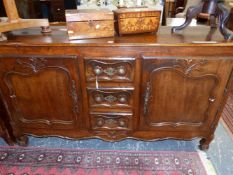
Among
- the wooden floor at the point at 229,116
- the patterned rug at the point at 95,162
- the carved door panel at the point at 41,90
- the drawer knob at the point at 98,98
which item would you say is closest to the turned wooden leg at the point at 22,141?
the patterned rug at the point at 95,162

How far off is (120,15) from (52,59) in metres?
0.46

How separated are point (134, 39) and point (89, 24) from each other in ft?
0.88

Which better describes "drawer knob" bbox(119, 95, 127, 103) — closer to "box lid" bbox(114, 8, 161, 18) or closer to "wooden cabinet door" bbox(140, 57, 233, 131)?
"wooden cabinet door" bbox(140, 57, 233, 131)

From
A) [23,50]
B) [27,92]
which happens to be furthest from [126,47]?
[27,92]

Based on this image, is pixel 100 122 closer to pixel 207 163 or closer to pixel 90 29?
pixel 90 29

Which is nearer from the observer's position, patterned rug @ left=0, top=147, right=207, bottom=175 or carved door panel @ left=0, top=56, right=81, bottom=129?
carved door panel @ left=0, top=56, right=81, bottom=129

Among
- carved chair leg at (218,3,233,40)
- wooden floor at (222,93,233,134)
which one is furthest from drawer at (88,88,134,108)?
wooden floor at (222,93,233,134)

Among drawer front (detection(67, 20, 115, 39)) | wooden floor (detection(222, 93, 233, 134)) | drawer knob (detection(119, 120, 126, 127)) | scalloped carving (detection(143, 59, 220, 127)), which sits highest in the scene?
drawer front (detection(67, 20, 115, 39))

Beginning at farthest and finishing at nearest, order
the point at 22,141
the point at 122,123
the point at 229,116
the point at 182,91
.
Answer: the point at 229,116, the point at 22,141, the point at 122,123, the point at 182,91

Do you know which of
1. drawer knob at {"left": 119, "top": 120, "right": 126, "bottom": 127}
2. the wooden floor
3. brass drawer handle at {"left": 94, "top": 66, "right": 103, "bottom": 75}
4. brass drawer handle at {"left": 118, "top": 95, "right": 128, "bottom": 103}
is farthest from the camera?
the wooden floor

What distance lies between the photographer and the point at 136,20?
106 centimetres

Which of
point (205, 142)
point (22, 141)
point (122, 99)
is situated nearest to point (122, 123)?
point (122, 99)

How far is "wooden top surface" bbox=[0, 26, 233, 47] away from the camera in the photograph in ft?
3.18

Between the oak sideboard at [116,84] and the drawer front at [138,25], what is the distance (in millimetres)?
41
